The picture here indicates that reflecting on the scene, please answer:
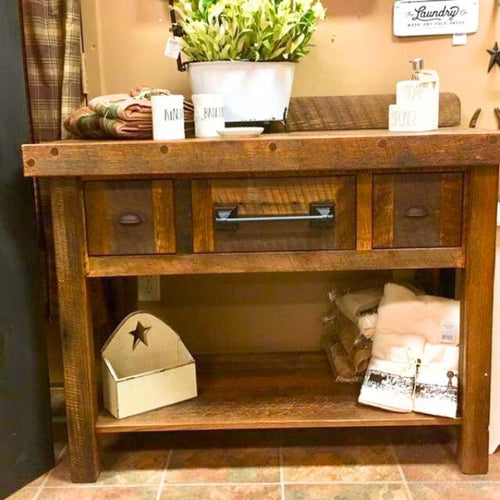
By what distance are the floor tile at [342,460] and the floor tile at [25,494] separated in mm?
568

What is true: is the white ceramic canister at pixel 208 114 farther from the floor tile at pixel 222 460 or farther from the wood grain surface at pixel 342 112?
the floor tile at pixel 222 460

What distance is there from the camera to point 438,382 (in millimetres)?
1496

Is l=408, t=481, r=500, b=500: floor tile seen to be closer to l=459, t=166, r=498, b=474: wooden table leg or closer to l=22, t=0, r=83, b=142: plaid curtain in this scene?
l=459, t=166, r=498, b=474: wooden table leg

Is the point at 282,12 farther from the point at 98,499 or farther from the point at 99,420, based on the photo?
the point at 98,499

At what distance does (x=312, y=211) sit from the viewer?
1.38 metres

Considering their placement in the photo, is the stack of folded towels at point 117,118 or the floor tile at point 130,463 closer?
the stack of folded towels at point 117,118

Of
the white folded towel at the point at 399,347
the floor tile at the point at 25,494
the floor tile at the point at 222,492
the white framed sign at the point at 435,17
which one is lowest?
the floor tile at the point at 25,494

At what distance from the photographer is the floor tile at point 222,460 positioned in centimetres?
152

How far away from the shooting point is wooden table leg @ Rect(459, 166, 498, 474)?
Result: 1357mm

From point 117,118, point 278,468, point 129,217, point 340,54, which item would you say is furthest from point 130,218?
point 340,54

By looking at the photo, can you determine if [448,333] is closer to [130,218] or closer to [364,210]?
[364,210]

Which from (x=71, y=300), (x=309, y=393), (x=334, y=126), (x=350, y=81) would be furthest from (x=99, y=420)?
(x=350, y=81)

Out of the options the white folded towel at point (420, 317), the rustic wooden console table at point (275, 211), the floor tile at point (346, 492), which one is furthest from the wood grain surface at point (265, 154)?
the floor tile at point (346, 492)

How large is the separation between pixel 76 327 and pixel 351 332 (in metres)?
0.73
